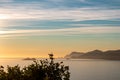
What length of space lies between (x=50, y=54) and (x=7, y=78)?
630cm

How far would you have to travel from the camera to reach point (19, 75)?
133 feet

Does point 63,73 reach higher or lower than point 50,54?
lower

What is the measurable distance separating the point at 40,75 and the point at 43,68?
0.99 m

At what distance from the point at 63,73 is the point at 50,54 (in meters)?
3.00

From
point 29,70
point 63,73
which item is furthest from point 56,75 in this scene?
point 29,70

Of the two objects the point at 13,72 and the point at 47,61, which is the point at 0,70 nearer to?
the point at 13,72

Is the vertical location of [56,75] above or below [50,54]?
below

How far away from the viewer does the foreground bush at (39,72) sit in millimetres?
40375

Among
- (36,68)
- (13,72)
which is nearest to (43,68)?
(36,68)

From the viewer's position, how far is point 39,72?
41125 millimetres

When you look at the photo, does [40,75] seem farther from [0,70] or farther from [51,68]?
[0,70]

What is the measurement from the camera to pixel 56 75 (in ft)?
133

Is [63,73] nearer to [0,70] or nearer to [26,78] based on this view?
[26,78]

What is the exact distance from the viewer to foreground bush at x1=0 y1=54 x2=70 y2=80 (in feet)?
132
